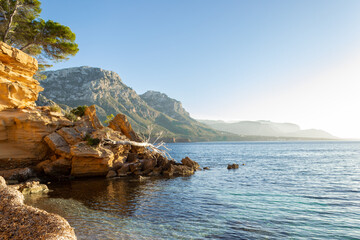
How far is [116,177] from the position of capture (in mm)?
28703

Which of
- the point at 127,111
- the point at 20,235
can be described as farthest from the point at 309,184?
the point at 127,111

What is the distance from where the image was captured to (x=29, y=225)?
6.46m

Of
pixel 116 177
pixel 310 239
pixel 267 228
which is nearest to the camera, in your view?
pixel 310 239

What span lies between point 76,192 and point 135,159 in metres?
13.7

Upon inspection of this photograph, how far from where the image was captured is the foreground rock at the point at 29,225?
6031mm

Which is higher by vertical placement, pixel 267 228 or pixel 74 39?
pixel 74 39

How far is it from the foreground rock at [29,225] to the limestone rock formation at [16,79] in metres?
24.3

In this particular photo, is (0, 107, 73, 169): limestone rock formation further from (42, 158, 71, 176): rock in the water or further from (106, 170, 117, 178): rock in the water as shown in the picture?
(106, 170, 117, 178): rock in the water

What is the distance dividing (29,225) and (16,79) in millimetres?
28546

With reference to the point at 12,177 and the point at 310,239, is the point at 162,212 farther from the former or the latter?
the point at 12,177

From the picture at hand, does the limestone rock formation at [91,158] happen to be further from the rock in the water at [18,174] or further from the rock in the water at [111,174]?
the rock in the water at [18,174]

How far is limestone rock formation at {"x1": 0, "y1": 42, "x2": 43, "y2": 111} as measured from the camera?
82.8ft

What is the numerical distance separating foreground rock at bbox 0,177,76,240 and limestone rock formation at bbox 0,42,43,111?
79.8 ft

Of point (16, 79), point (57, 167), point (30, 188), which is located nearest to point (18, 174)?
point (57, 167)
